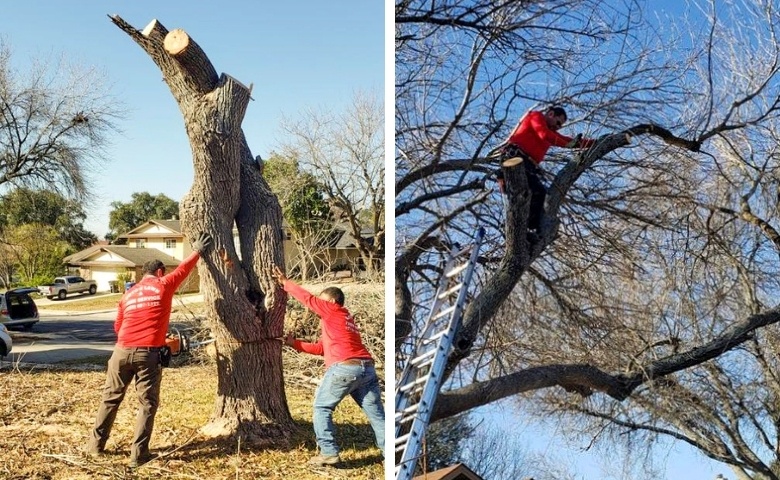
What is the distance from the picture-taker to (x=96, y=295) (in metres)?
3.38

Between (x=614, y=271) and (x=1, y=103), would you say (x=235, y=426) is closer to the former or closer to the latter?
(x=614, y=271)

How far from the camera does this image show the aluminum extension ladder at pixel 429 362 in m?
2.27

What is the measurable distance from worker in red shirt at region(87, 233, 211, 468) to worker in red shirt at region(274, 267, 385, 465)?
1.51 ft

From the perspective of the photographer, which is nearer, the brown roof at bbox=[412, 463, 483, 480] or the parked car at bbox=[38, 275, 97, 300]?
the brown roof at bbox=[412, 463, 483, 480]

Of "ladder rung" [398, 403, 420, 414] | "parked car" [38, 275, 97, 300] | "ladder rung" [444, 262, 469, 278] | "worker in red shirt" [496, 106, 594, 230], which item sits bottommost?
"ladder rung" [398, 403, 420, 414]

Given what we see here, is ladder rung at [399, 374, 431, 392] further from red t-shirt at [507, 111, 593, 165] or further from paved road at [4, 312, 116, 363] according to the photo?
paved road at [4, 312, 116, 363]

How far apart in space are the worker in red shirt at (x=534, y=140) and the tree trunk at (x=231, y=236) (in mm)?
1110

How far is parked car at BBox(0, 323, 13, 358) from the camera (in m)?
3.37

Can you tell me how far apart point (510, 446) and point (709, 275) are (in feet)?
3.14

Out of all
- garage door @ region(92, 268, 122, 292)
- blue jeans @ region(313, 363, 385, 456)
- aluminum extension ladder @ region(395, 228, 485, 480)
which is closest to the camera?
aluminum extension ladder @ region(395, 228, 485, 480)

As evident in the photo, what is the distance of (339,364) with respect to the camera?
248 cm

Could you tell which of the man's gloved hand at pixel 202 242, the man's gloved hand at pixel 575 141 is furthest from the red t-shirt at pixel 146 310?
the man's gloved hand at pixel 575 141

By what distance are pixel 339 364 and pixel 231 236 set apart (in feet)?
2.51

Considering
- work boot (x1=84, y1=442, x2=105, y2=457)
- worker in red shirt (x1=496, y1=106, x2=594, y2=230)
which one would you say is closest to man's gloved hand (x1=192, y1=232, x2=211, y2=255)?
work boot (x1=84, y1=442, x2=105, y2=457)
